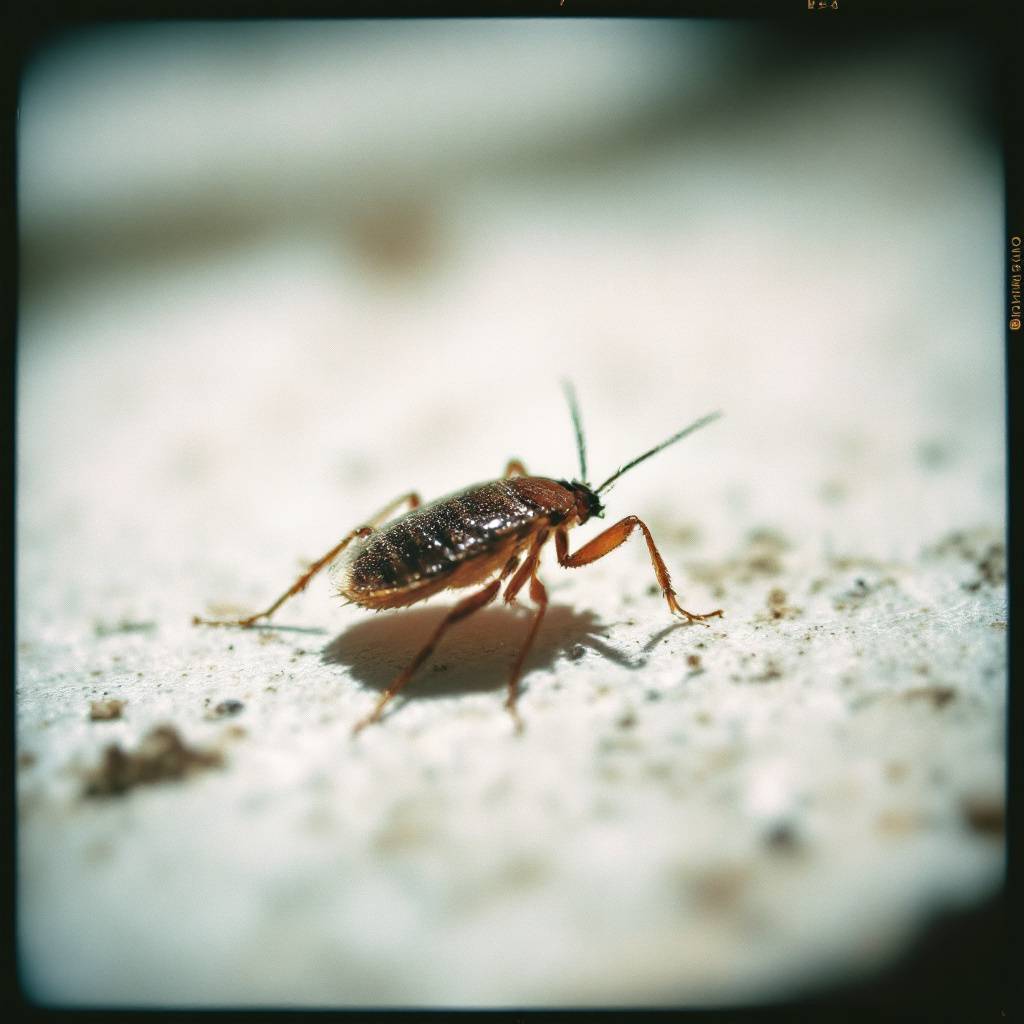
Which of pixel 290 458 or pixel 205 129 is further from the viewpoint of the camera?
pixel 205 129

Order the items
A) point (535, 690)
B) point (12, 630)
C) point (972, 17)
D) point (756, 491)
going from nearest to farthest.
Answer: point (535, 690) < point (12, 630) < point (972, 17) < point (756, 491)

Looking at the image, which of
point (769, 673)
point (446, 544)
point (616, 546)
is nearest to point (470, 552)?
point (446, 544)

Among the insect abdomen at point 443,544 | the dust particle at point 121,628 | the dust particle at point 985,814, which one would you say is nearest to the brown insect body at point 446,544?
the insect abdomen at point 443,544

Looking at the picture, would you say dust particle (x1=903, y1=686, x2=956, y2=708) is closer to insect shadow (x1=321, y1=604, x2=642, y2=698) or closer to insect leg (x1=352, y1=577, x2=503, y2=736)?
insect shadow (x1=321, y1=604, x2=642, y2=698)

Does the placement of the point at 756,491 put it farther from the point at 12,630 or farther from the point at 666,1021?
the point at 12,630

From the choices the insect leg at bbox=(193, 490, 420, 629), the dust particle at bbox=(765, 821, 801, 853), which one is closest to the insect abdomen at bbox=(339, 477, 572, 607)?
the insect leg at bbox=(193, 490, 420, 629)

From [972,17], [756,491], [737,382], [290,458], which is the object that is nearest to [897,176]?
[737,382]
